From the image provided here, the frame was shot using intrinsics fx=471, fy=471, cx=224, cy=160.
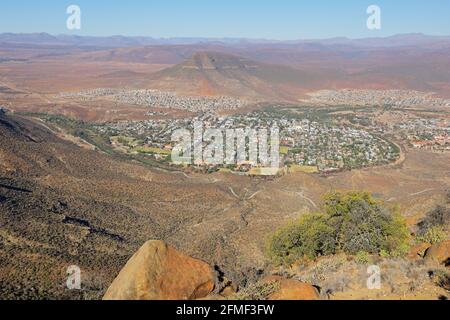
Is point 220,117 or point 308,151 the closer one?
point 308,151

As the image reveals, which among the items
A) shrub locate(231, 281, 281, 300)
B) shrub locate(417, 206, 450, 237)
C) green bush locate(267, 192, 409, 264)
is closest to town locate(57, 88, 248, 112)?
shrub locate(417, 206, 450, 237)

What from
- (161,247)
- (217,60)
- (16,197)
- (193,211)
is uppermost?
(217,60)

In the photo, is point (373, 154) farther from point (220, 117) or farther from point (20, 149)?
point (20, 149)

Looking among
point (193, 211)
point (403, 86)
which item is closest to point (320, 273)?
point (193, 211)

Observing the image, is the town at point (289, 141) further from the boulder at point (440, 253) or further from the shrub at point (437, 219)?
the boulder at point (440, 253)

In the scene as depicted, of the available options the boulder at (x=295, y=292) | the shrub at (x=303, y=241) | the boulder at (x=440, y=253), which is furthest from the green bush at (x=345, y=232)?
the boulder at (x=295, y=292)
